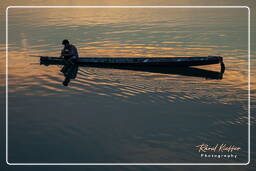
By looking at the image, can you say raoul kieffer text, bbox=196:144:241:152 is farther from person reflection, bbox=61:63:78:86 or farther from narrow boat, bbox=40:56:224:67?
narrow boat, bbox=40:56:224:67

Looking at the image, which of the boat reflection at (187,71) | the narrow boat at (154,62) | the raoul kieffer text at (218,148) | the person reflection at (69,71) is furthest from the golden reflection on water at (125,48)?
the raoul kieffer text at (218,148)

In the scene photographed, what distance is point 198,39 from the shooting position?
3441 centimetres

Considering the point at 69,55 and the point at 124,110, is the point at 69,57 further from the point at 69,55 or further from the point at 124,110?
the point at 124,110

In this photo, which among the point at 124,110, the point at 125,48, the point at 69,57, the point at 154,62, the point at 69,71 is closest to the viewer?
the point at 124,110

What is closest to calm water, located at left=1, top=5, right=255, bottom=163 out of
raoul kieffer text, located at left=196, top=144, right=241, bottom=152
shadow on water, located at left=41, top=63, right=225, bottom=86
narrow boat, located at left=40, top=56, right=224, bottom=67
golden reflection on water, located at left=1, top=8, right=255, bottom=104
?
golden reflection on water, located at left=1, top=8, right=255, bottom=104

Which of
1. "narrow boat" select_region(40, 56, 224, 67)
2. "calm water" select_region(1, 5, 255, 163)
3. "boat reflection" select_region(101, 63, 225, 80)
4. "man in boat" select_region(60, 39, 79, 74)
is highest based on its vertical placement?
"man in boat" select_region(60, 39, 79, 74)

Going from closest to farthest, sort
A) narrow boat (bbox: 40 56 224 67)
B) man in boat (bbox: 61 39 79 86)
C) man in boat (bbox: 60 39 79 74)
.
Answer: narrow boat (bbox: 40 56 224 67), man in boat (bbox: 61 39 79 86), man in boat (bbox: 60 39 79 74)

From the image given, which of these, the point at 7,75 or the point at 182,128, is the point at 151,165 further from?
the point at 7,75

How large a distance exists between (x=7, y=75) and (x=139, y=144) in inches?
495

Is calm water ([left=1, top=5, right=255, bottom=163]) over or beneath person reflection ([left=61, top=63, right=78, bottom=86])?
beneath

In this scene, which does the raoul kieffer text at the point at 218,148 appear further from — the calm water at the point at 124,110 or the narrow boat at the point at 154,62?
the narrow boat at the point at 154,62

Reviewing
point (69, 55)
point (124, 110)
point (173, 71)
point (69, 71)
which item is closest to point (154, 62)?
point (173, 71)

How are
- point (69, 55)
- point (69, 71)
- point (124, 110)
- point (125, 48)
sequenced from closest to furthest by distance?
point (124, 110) → point (69, 71) → point (69, 55) → point (125, 48)

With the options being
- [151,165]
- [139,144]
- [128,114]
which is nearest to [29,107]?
[128,114]
